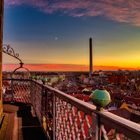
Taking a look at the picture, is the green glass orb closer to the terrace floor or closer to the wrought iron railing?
the wrought iron railing

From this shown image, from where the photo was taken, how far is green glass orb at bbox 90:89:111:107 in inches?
72.5

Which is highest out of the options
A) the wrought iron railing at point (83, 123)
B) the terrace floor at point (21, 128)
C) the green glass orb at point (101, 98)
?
the green glass orb at point (101, 98)

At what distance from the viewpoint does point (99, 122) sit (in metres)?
1.92

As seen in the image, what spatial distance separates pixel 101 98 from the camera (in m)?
1.84

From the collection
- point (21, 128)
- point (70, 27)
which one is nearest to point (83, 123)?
point (21, 128)

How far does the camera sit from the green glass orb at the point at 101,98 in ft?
6.05

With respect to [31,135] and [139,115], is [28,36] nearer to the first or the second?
[139,115]

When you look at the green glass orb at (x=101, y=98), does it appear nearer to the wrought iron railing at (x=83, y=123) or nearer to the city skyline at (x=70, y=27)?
the wrought iron railing at (x=83, y=123)

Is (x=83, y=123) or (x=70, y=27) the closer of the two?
(x=83, y=123)

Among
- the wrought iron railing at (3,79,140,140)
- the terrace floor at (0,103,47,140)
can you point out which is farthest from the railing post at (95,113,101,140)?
the terrace floor at (0,103,47,140)

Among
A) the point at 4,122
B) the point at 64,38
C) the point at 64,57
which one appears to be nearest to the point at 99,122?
the point at 4,122

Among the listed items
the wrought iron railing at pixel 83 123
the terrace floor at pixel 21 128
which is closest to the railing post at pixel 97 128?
the wrought iron railing at pixel 83 123

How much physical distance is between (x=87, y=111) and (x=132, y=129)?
2.55ft

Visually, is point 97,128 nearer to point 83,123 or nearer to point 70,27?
point 83,123
